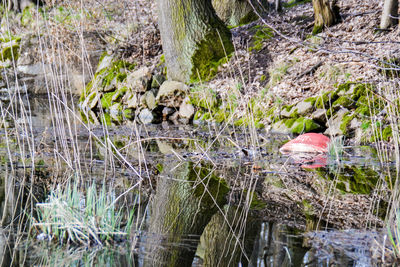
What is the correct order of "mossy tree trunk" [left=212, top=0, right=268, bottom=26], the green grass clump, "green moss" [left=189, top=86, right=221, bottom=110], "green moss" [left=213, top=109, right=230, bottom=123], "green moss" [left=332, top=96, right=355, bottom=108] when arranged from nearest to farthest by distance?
1. the green grass clump
2. "green moss" [left=332, top=96, right=355, bottom=108]
3. "green moss" [left=213, top=109, right=230, bottom=123]
4. "green moss" [left=189, top=86, right=221, bottom=110]
5. "mossy tree trunk" [left=212, top=0, right=268, bottom=26]

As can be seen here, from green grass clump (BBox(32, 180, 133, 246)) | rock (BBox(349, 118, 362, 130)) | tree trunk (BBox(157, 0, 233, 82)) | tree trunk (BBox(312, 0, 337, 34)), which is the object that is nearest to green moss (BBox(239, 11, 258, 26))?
tree trunk (BBox(157, 0, 233, 82))

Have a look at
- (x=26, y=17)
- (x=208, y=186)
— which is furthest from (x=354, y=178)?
(x=26, y=17)

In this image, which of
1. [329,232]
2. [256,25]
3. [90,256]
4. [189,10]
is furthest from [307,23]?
[90,256]

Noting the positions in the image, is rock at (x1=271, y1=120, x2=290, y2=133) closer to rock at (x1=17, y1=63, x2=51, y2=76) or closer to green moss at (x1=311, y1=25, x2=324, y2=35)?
green moss at (x1=311, y1=25, x2=324, y2=35)

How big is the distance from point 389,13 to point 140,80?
465 centimetres

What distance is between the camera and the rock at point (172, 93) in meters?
8.52

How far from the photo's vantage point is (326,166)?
4.50 metres

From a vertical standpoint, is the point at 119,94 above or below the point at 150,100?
above

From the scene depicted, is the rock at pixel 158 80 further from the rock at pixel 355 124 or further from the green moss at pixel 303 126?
the rock at pixel 355 124

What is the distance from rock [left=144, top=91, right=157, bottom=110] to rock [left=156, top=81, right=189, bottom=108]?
119mm

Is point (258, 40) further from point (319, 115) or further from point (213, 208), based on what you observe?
point (213, 208)

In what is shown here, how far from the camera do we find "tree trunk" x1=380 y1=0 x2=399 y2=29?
277 inches

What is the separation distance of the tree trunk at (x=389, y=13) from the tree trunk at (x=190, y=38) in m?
2.82

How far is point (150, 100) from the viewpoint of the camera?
886 centimetres
